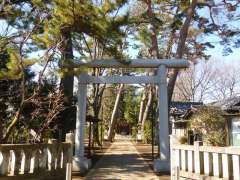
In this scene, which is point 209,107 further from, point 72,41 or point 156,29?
point 72,41

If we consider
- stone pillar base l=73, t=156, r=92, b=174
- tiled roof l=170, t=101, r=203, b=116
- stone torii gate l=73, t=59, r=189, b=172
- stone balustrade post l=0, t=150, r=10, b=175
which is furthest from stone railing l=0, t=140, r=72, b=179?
tiled roof l=170, t=101, r=203, b=116

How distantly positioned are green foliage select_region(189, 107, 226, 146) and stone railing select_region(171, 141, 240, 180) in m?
6.52

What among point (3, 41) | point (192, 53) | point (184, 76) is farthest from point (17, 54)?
point (184, 76)

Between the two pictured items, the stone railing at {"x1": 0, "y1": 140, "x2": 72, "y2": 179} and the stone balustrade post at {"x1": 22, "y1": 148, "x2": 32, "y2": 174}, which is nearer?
the stone railing at {"x1": 0, "y1": 140, "x2": 72, "y2": 179}

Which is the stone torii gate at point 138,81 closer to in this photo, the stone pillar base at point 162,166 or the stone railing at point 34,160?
the stone pillar base at point 162,166

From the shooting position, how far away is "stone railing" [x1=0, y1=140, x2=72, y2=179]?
833 cm

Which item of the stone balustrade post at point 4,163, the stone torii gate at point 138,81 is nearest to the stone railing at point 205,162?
the stone torii gate at point 138,81

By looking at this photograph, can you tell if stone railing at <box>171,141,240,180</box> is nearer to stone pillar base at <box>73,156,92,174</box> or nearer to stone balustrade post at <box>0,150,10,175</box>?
stone balustrade post at <box>0,150,10,175</box>

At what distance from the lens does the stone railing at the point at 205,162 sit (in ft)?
24.7

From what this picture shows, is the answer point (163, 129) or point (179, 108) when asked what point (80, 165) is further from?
point (179, 108)

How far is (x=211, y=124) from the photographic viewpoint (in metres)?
16.9

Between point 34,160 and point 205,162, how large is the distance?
4.34 meters

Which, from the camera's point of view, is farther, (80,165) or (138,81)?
(138,81)

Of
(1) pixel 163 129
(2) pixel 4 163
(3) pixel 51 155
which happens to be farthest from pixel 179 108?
(2) pixel 4 163
